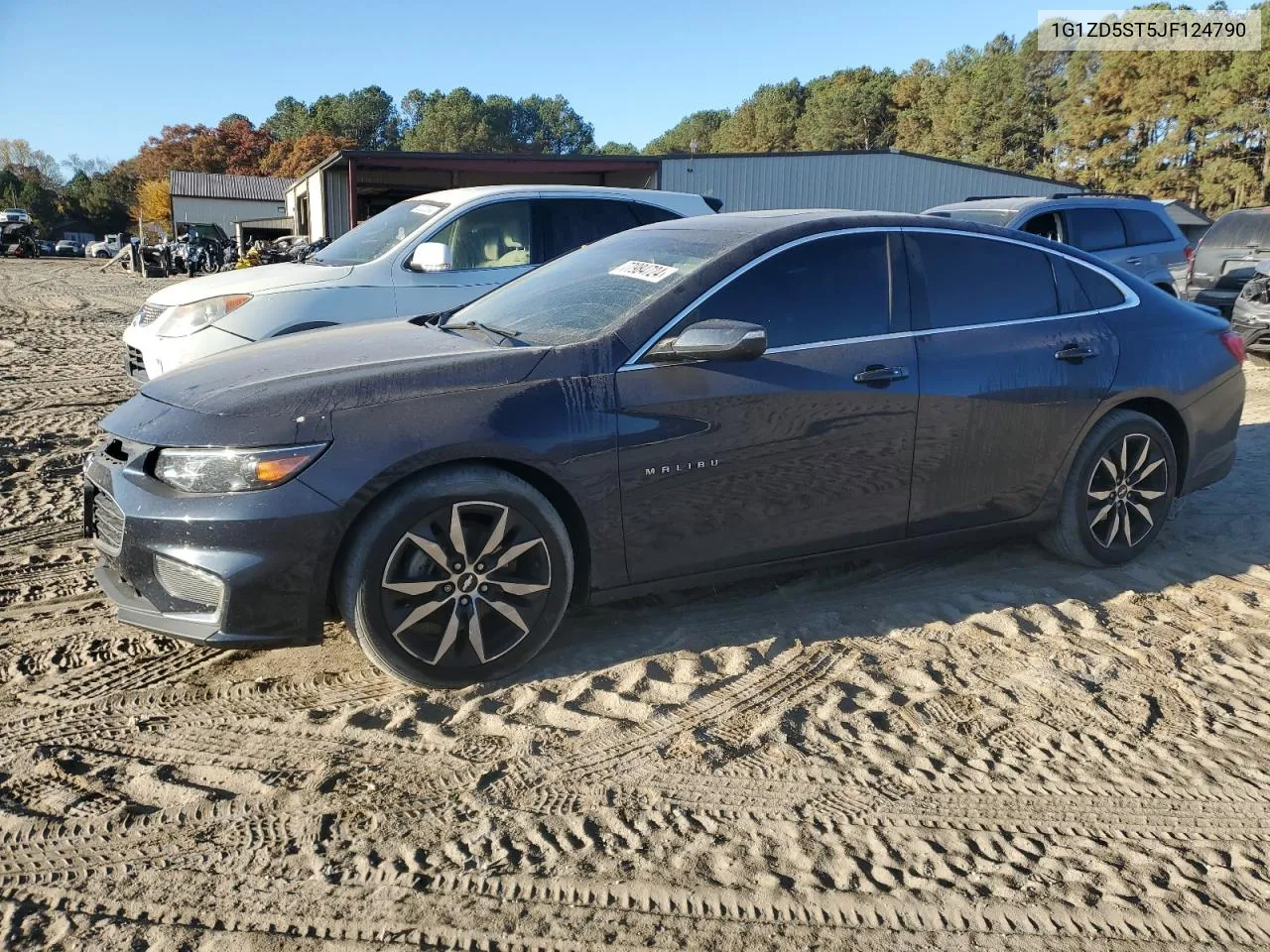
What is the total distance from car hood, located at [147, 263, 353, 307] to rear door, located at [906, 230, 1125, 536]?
168 inches

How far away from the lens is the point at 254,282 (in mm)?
6938

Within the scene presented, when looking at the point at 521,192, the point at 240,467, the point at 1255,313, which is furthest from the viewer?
the point at 1255,313

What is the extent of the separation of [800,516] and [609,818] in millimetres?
1582

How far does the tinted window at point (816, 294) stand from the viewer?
12.8 ft

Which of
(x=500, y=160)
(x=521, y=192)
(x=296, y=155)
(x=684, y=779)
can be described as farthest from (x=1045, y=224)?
(x=296, y=155)

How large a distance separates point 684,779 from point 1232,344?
385cm

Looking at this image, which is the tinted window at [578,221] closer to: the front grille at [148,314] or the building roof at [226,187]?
the front grille at [148,314]

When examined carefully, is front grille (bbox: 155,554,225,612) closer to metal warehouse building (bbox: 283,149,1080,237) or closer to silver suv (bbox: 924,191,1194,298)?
silver suv (bbox: 924,191,1194,298)

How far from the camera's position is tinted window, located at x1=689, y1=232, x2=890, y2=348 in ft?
12.8

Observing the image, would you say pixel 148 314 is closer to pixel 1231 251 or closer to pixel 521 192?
pixel 521 192

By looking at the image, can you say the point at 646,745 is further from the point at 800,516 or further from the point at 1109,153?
the point at 1109,153

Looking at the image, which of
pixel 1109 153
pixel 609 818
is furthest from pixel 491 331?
pixel 1109 153

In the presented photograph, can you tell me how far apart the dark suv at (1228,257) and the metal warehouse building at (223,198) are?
207ft

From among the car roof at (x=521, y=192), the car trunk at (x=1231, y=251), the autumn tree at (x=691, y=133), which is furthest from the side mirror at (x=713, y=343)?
the autumn tree at (x=691, y=133)
